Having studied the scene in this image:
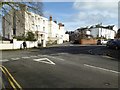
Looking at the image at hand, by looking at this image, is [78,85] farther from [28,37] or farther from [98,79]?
[28,37]

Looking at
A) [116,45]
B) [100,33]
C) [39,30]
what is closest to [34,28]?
[39,30]

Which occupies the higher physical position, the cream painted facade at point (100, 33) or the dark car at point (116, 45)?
the cream painted facade at point (100, 33)

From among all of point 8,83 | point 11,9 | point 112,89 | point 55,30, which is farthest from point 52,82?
point 55,30

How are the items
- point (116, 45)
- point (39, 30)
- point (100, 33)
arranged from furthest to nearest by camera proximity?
point (100, 33), point (39, 30), point (116, 45)

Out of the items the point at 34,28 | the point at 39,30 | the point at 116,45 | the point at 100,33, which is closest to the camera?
the point at 116,45

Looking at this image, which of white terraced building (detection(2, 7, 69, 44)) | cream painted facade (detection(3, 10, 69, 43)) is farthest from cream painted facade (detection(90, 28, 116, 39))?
cream painted facade (detection(3, 10, 69, 43))

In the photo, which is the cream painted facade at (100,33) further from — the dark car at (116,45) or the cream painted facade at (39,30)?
the dark car at (116,45)

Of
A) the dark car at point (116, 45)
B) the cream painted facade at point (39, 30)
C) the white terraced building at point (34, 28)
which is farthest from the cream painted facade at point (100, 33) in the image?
the dark car at point (116, 45)

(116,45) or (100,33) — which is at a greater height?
(100,33)

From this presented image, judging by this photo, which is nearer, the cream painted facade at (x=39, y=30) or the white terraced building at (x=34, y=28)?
the white terraced building at (x=34, y=28)

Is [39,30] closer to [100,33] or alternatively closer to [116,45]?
[116,45]

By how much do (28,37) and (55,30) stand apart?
47358 millimetres

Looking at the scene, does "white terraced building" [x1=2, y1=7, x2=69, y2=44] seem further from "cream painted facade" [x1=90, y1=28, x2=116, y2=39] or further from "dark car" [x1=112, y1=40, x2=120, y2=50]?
"cream painted facade" [x1=90, y1=28, x2=116, y2=39]

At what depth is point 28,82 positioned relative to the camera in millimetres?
13117
